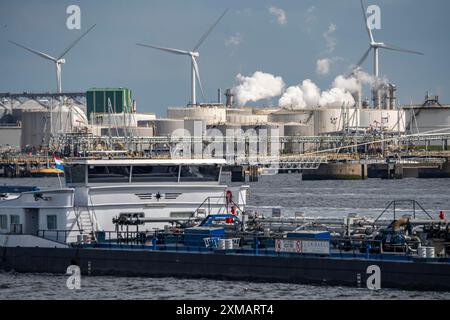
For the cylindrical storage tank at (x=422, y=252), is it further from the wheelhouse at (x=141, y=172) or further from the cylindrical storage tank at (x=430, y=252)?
the wheelhouse at (x=141, y=172)

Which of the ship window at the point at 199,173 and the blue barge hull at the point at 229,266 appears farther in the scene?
the ship window at the point at 199,173

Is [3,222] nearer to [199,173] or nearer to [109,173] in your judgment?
[109,173]

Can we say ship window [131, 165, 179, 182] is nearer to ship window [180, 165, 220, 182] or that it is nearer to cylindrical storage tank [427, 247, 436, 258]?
ship window [180, 165, 220, 182]

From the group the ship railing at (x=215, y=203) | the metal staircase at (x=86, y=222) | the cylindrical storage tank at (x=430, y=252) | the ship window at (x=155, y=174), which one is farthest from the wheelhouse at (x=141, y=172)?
the cylindrical storage tank at (x=430, y=252)

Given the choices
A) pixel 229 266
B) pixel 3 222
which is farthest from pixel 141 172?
pixel 229 266

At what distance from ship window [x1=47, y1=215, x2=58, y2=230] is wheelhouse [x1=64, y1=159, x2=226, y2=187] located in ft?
5.36

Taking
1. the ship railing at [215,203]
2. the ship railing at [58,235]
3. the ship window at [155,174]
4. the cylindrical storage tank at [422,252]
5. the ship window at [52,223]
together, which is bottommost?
the cylindrical storage tank at [422,252]

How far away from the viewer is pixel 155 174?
155ft

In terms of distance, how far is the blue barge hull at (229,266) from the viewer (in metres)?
37.7

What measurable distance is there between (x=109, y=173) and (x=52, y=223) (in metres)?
2.96

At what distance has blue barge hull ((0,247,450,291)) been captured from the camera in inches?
1483

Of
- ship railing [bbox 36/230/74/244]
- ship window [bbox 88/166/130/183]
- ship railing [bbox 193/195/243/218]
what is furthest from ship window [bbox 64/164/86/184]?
ship railing [bbox 193/195/243/218]
